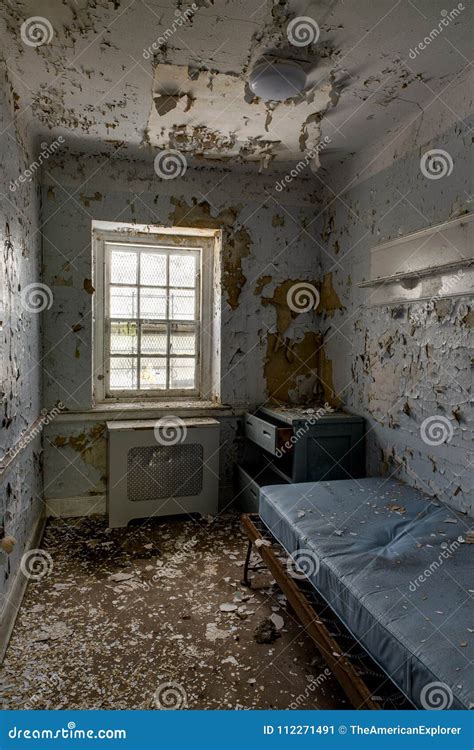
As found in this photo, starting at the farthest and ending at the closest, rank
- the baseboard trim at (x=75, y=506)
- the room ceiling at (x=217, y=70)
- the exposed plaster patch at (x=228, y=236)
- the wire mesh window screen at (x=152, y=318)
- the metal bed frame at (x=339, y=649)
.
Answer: the wire mesh window screen at (x=152, y=318) → the exposed plaster patch at (x=228, y=236) → the baseboard trim at (x=75, y=506) → the room ceiling at (x=217, y=70) → the metal bed frame at (x=339, y=649)

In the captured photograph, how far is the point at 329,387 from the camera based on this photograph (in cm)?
366

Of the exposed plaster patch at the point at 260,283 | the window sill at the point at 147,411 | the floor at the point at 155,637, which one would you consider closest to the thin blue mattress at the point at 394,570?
the floor at the point at 155,637

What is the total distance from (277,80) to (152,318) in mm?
1937

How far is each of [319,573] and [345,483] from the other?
894 millimetres

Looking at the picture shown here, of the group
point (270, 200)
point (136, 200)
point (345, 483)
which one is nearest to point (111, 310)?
point (136, 200)

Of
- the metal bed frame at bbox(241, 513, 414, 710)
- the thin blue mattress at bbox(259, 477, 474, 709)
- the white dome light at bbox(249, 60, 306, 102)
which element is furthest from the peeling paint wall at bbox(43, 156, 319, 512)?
the metal bed frame at bbox(241, 513, 414, 710)

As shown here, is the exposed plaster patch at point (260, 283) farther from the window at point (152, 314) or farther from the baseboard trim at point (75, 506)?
the baseboard trim at point (75, 506)

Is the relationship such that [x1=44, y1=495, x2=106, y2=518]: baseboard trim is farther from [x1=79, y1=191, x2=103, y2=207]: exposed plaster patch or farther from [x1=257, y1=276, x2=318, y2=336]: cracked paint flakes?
[x1=79, y1=191, x2=103, y2=207]: exposed plaster patch

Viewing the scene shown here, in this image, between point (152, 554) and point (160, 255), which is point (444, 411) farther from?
point (160, 255)

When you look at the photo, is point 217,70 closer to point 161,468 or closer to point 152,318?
point 152,318

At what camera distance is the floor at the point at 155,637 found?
5.54 ft

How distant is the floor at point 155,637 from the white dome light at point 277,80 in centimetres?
250

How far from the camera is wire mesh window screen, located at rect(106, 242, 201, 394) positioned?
3613 millimetres

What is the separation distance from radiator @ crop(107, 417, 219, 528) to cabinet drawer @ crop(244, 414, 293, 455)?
0.87ft
